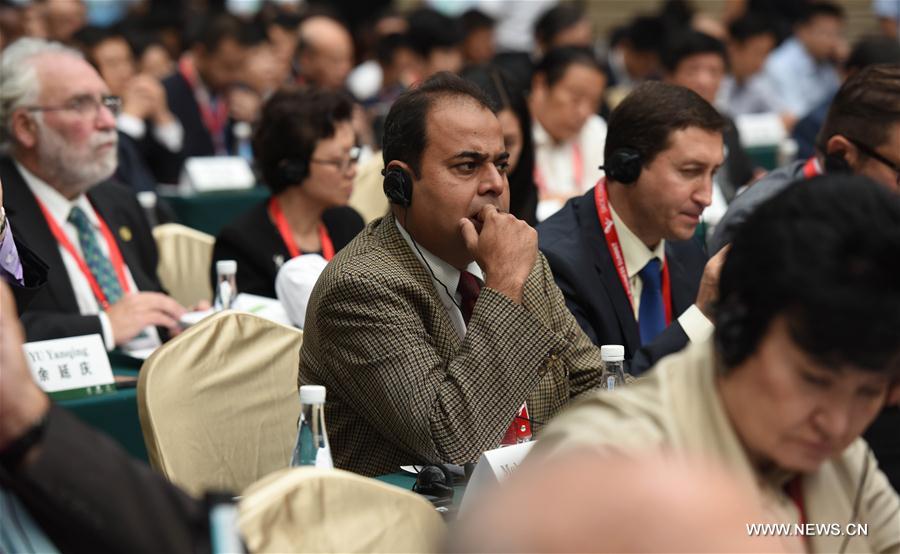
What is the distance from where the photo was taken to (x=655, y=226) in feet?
11.2

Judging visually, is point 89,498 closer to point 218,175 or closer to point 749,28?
point 218,175

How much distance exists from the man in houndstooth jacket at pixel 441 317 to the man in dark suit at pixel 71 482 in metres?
1.09

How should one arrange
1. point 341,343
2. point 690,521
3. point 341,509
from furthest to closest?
point 341,343 → point 341,509 → point 690,521

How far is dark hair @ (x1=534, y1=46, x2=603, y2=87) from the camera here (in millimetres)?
6379

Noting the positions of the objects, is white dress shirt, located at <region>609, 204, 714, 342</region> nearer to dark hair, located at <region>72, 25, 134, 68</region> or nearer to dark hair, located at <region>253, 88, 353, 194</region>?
dark hair, located at <region>253, 88, 353, 194</region>

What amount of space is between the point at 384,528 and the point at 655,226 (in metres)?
1.81

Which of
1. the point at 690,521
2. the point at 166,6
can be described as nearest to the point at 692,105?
the point at 690,521

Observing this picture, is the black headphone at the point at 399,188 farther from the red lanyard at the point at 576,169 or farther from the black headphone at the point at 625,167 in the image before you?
the red lanyard at the point at 576,169

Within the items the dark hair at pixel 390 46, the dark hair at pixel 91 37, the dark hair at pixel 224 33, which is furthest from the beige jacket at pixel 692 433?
the dark hair at pixel 390 46

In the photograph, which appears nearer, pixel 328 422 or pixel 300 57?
pixel 328 422

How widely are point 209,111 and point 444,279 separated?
6.53 metres

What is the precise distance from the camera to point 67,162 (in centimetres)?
422

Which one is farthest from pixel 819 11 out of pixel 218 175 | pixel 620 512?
pixel 620 512

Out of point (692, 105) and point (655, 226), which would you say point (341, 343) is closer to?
point (655, 226)
